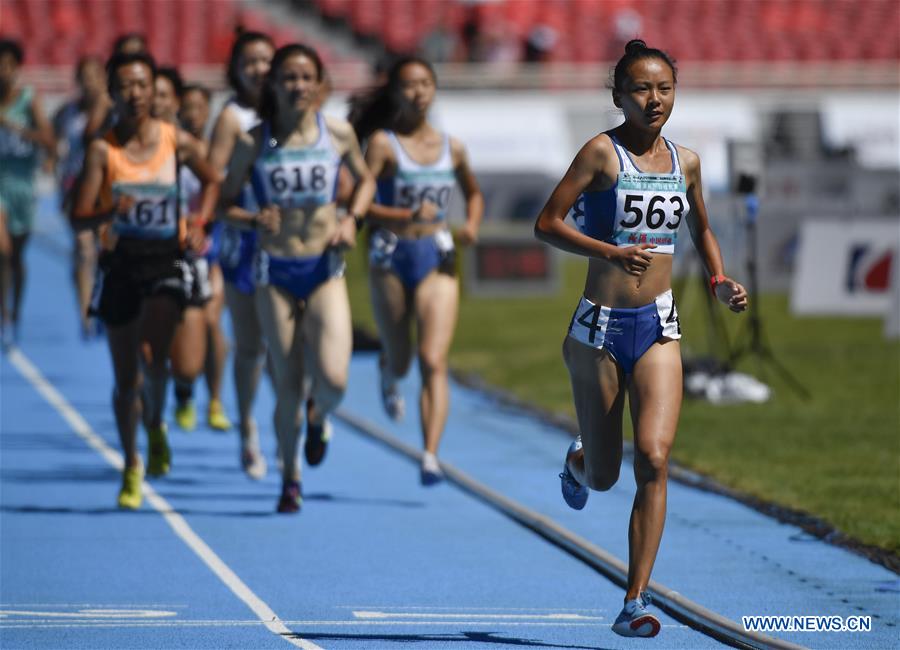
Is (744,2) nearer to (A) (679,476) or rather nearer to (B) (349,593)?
(A) (679,476)

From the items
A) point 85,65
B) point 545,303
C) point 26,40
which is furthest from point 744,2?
point 85,65

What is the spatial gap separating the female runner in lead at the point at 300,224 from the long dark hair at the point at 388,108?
1.02 metres

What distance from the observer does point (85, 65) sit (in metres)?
16.1

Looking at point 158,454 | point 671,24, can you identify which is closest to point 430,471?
point 158,454

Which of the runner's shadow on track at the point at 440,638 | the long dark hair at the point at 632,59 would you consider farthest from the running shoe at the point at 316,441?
the long dark hair at the point at 632,59

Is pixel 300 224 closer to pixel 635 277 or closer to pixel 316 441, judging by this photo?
pixel 316 441

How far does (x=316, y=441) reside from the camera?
1025cm

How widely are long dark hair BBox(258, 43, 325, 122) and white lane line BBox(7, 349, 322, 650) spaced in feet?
A: 7.10

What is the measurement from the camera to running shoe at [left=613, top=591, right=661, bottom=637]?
6477mm

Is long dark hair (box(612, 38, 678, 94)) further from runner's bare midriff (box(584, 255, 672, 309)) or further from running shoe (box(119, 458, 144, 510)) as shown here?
running shoe (box(119, 458, 144, 510))

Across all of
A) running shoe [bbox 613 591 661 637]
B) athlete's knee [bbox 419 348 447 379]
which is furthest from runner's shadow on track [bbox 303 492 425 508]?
running shoe [bbox 613 591 661 637]

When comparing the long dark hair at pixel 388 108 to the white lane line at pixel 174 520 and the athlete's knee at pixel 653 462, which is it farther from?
the athlete's knee at pixel 653 462

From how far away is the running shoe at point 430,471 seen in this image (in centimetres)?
1044

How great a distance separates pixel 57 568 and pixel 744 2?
32.0 metres
